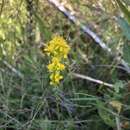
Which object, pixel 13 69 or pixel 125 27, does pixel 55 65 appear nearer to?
pixel 125 27

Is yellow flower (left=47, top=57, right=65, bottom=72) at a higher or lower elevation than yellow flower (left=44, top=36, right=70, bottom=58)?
lower

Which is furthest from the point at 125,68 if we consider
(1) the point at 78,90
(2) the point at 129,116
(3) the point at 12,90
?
(3) the point at 12,90

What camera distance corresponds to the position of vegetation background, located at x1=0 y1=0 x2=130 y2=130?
137 cm

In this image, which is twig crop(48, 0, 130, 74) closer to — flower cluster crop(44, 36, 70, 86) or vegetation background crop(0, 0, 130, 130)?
vegetation background crop(0, 0, 130, 130)

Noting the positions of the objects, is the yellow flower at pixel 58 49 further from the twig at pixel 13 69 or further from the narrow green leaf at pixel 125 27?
the twig at pixel 13 69

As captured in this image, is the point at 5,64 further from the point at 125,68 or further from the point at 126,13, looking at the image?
the point at 126,13

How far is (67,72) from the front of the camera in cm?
157

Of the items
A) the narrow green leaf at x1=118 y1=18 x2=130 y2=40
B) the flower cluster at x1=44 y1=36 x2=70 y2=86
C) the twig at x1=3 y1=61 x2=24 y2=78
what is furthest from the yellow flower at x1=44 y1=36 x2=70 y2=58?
the twig at x1=3 y1=61 x2=24 y2=78

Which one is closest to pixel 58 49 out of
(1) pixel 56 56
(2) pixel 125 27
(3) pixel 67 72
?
(1) pixel 56 56

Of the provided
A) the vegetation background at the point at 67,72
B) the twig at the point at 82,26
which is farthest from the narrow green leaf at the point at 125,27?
the twig at the point at 82,26

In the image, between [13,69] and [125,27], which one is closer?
[125,27]

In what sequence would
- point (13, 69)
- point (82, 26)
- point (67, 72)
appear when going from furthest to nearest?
1. point (82, 26)
2. point (13, 69)
3. point (67, 72)

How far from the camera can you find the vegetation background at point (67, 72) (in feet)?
4.48

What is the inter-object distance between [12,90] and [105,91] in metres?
0.33
